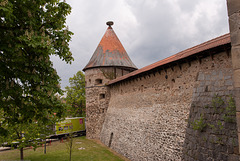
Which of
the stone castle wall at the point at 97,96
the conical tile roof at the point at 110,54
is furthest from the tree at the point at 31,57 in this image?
the conical tile roof at the point at 110,54

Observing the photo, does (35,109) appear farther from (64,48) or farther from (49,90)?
(64,48)

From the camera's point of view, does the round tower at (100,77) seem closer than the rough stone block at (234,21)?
No

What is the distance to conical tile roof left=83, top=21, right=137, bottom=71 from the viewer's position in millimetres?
17502

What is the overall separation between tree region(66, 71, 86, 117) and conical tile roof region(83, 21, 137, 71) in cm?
701

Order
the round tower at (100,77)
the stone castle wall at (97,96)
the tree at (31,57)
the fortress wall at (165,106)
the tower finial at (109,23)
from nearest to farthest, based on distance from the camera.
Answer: the tree at (31,57) → the fortress wall at (165,106) → the stone castle wall at (97,96) → the round tower at (100,77) → the tower finial at (109,23)

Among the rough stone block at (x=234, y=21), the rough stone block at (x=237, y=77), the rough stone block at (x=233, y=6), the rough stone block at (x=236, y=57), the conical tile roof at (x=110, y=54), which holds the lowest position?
the rough stone block at (x=237, y=77)

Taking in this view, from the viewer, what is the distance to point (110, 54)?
59.6ft

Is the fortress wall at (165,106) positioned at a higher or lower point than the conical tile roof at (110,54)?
lower

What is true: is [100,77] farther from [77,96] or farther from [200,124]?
[200,124]

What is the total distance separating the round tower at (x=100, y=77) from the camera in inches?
668

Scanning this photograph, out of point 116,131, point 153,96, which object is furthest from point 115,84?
point 153,96

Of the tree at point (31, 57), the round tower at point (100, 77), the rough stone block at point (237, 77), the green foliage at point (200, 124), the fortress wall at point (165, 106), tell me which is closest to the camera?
the rough stone block at point (237, 77)

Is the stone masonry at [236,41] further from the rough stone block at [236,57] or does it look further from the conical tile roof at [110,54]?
the conical tile roof at [110,54]

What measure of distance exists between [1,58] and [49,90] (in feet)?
4.39
